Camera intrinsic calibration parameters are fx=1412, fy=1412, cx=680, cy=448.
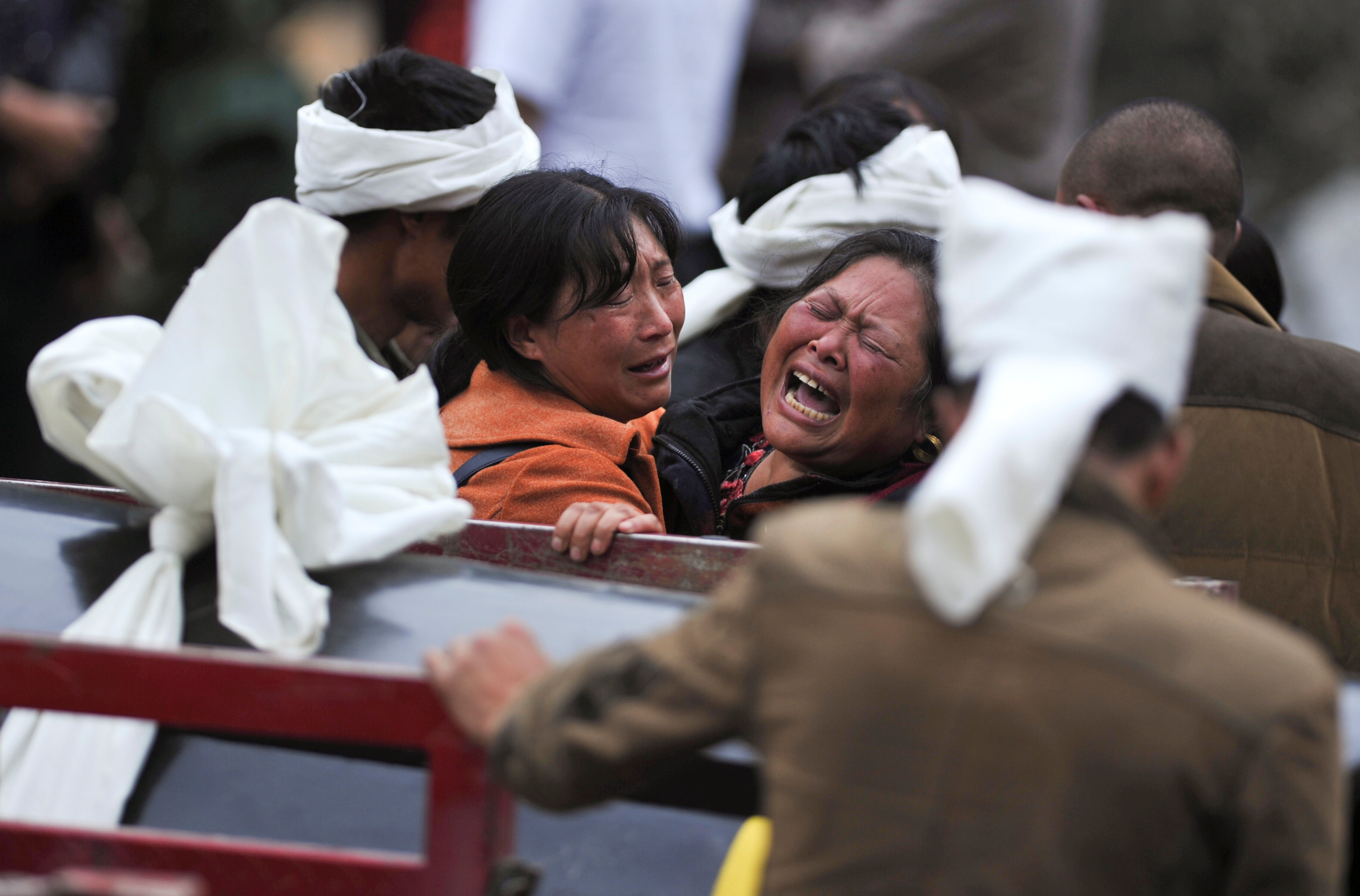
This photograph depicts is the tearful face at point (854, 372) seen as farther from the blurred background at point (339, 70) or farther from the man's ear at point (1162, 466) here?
the man's ear at point (1162, 466)

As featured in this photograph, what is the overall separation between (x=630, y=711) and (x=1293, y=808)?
0.58m

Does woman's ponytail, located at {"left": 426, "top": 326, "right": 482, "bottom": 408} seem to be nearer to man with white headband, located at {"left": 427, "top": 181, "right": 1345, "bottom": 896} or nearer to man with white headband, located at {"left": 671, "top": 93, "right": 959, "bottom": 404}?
man with white headband, located at {"left": 671, "top": 93, "right": 959, "bottom": 404}

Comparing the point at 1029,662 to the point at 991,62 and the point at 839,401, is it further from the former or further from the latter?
the point at 991,62

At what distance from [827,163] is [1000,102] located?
6.94 ft

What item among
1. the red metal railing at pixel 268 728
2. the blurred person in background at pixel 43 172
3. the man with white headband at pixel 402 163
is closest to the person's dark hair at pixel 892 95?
the man with white headband at pixel 402 163

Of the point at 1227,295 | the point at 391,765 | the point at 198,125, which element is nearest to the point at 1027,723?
the point at 391,765

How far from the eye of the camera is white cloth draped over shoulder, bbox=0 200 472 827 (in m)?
1.74

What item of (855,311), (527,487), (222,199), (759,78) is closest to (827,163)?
(855,311)

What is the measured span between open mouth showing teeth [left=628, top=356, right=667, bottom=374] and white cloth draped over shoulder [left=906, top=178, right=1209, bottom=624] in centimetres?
143

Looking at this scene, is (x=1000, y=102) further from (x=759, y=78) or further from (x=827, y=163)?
(x=827, y=163)

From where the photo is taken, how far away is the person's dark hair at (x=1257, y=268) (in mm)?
3438

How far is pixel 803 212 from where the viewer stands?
10.3 feet

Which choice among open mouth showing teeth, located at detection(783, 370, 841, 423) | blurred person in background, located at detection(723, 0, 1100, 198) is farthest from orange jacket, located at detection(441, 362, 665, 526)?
blurred person in background, located at detection(723, 0, 1100, 198)

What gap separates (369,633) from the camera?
70.2 inches
